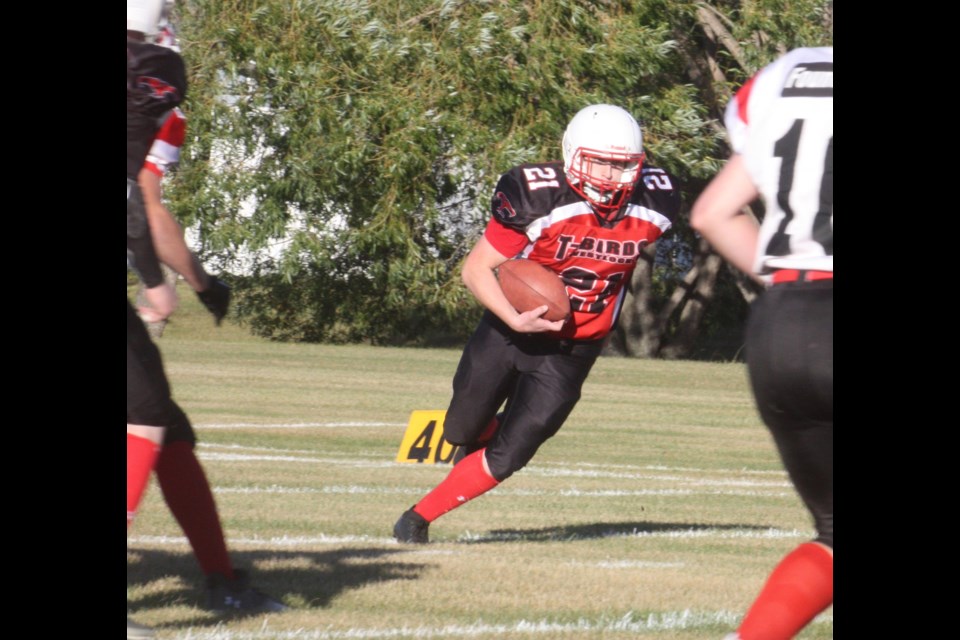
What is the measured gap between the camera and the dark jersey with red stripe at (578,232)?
20.6 feet

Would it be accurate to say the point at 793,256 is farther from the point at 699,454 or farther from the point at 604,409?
the point at 604,409

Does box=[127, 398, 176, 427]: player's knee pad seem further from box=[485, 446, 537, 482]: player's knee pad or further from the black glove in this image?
box=[485, 446, 537, 482]: player's knee pad

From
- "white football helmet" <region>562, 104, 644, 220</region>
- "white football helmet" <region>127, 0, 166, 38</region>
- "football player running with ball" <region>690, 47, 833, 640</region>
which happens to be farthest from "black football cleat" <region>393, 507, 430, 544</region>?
"football player running with ball" <region>690, 47, 833, 640</region>

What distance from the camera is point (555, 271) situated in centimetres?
645

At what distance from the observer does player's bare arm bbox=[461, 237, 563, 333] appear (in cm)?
617

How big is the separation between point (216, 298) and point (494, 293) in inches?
77.3

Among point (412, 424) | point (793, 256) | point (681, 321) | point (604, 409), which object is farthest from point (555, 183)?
point (681, 321)

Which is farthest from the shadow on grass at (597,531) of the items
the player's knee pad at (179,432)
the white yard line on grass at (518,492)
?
the player's knee pad at (179,432)

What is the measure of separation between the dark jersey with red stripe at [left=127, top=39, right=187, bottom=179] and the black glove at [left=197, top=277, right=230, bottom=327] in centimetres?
51

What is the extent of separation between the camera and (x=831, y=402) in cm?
335

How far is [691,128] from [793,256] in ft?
59.6

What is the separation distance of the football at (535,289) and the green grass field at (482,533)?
91cm

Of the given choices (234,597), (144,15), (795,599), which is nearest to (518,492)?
(234,597)

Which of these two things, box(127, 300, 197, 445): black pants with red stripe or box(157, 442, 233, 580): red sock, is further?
box(157, 442, 233, 580): red sock
